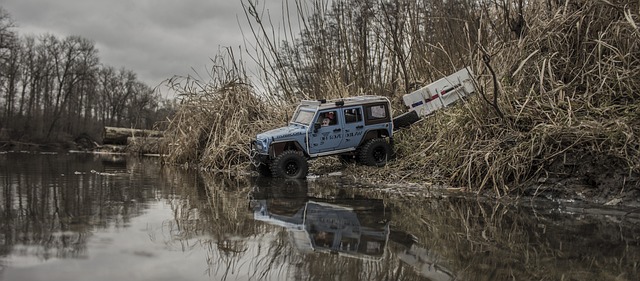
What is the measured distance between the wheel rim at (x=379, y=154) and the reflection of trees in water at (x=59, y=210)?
4.41 m

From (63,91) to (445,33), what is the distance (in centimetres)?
5280

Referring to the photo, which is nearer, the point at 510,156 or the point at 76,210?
the point at 76,210

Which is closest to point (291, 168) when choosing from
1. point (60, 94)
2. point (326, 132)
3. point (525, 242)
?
point (326, 132)

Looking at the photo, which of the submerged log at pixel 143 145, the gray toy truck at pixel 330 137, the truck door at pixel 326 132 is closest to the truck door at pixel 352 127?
the gray toy truck at pixel 330 137

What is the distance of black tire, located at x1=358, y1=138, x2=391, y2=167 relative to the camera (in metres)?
9.38

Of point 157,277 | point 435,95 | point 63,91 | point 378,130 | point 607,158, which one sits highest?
point 63,91

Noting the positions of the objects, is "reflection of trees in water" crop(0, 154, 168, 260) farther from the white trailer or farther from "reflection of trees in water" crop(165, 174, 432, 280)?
the white trailer

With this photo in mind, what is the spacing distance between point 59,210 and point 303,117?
5.72m

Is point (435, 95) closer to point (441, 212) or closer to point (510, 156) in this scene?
point (510, 156)

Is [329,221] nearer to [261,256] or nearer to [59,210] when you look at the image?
[261,256]

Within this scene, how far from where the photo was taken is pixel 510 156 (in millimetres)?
6254

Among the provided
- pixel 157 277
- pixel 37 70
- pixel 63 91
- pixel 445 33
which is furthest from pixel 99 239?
pixel 63 91

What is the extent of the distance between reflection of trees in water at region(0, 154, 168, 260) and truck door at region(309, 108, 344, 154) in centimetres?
332

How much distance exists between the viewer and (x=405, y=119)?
33.0 ft
